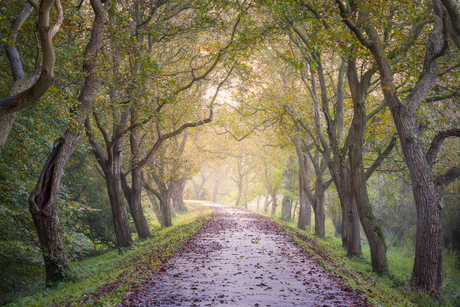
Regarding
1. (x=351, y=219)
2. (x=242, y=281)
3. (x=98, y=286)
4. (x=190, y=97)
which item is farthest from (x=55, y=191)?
(x=351, y=219)

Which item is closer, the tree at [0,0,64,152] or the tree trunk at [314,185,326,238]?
the tree at [0,0,64,152]

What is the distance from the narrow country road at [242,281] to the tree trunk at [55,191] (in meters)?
3.16

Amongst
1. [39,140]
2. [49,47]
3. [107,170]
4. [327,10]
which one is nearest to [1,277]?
Result: [39,140]

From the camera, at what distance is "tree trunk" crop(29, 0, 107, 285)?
9.10m

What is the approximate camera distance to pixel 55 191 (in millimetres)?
9375

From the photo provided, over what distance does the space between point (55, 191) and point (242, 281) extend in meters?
5.72

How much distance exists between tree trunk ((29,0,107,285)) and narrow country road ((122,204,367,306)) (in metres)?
3.16

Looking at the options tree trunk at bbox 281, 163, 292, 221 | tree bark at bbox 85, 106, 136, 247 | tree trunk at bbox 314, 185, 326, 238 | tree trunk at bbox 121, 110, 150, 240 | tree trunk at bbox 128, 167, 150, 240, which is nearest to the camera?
tree bark at bbox 85, 106, 136, 247

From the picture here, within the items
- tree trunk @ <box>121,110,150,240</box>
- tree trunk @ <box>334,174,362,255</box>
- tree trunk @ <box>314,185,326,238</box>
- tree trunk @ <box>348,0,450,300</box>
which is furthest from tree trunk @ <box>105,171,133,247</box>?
tree trunk @ <box>348,0,450,300</box>

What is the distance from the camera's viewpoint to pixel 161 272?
8477mm

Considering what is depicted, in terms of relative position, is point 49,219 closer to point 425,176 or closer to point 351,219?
point 425,176

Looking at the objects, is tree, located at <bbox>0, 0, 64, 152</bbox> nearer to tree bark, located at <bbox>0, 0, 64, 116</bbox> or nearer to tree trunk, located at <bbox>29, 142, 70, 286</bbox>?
tree bark, located at <bbox>0, 0, 64, 116</bbox>

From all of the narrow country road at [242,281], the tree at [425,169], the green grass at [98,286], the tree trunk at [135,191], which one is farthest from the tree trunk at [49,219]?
the tree at [425,169]

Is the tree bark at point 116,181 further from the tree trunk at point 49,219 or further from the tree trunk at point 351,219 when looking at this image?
the tree trunk at point 351,219
